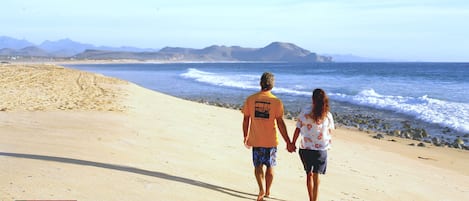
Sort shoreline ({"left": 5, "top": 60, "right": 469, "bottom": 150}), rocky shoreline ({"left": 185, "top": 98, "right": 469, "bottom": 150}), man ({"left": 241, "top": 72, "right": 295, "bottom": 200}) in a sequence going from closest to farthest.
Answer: man ({"left": 241, "top": 72, "right": 295, "bottom": 200}) < rocky shoreline ({"left": 185, "top": 98, "right": 469, "bottom": 150}) < shoreline ({"left": 5, "top": 60, "right": 469, "bottom": 150})

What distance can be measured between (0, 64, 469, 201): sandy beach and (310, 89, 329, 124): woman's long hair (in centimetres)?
133

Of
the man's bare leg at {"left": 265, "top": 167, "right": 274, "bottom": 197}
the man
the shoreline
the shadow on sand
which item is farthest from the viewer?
the shoreline

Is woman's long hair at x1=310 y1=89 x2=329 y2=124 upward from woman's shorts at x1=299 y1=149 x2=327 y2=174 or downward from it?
upward

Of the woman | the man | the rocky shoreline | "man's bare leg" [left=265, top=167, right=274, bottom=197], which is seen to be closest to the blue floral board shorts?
the man

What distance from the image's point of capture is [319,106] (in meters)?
5.47

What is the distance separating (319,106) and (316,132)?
1.01ft

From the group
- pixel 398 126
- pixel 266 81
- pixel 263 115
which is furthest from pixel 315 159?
pixel 398 126

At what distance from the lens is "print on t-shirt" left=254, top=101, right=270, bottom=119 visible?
5.57 m

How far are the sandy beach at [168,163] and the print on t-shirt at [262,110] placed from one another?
1147 mm

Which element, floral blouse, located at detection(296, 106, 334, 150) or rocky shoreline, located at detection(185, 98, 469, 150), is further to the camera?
rocky shoreline, located at detection(185, 98, 469, 150)

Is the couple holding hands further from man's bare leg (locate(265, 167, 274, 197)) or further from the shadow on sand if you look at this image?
the shadow on sand

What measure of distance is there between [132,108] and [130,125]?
11.6 feet

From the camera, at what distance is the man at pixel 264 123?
18.2 feet

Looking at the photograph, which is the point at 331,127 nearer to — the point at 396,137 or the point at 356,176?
the point at 356,176
